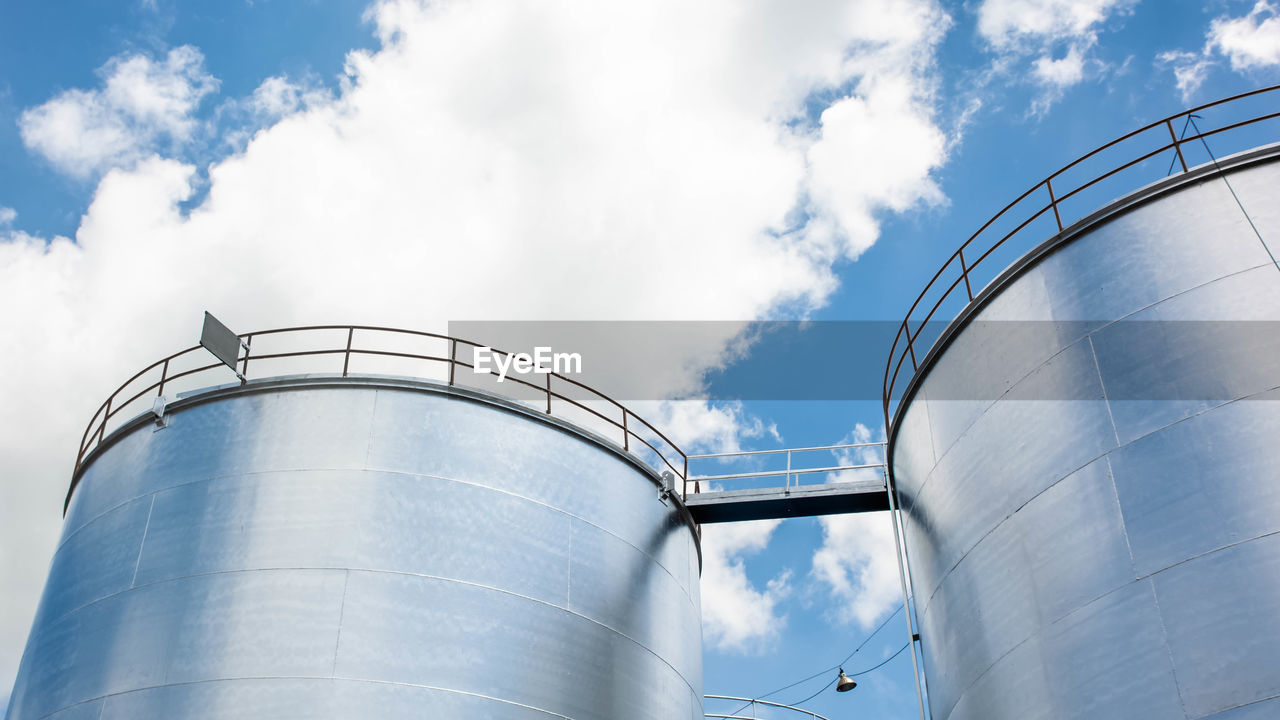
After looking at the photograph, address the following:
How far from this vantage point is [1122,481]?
1057 cm

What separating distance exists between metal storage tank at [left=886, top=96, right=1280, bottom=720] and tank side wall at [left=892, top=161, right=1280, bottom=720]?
0.07ft

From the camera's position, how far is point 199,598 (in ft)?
40.1

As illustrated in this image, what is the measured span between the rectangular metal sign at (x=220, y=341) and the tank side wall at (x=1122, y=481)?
9892mm

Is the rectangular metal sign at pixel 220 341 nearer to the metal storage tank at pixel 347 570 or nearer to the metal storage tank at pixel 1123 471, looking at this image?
the metal storage tank at pixel 347 570

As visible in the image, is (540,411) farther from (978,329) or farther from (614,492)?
(978,329)

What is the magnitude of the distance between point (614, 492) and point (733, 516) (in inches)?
149

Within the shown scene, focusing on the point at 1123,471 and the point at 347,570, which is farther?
the point at 347,570

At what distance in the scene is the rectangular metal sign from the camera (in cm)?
1408

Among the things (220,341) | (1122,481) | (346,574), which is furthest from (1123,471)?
(220,341)

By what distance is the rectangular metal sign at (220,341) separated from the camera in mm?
14078

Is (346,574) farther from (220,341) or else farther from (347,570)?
(220,341)

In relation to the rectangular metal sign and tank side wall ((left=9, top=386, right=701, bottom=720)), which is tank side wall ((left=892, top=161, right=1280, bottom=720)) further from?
the rectangular metal sign

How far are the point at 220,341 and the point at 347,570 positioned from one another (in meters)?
4.05

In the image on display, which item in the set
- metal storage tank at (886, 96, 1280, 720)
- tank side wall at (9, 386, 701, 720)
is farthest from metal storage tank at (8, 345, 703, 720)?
metal storage tank at (886, 96, 1280, 720)
